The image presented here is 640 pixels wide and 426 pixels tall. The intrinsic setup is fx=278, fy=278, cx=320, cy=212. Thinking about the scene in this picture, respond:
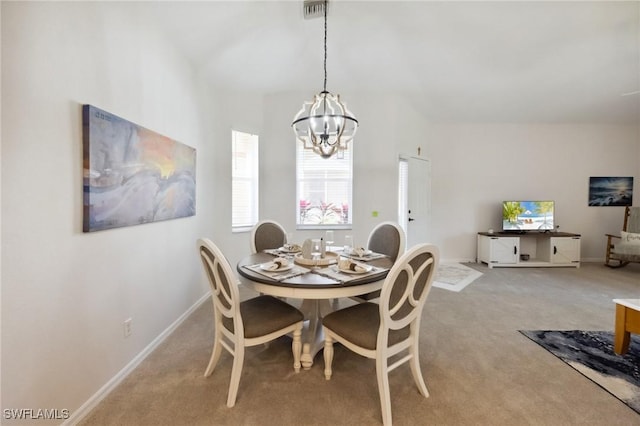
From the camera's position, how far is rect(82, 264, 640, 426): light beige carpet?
61.4 inches

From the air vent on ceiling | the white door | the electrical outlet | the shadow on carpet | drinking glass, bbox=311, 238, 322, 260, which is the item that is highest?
the air vent on ceiling

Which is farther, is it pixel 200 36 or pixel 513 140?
pixel 513 140

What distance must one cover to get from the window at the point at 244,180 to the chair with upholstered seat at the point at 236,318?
216 cm

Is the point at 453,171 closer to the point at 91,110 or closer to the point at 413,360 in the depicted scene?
the point at 413,360

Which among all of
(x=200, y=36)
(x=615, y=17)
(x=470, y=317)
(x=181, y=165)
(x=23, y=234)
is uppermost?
(x=615, y=17)

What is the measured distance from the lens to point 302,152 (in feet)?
Result: 13.7

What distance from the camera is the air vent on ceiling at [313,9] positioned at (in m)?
2.33

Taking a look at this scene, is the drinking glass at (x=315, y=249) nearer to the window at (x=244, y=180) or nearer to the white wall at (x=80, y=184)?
the white wall at (x=80, y=184)

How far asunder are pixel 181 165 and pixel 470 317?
10.8 feet

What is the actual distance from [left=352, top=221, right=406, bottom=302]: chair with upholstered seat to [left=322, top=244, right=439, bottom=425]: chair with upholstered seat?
680 millimetres

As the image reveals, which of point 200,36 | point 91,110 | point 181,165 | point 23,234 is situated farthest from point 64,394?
point 200,36

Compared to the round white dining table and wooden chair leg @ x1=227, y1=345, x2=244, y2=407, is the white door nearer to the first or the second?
the round white dining table

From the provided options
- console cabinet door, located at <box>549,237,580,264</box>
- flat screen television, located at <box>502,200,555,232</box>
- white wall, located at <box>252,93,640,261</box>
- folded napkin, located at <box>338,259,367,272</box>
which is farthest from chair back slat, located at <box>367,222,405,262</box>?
console cabinet door, located at <box>549,237,580,264</box>

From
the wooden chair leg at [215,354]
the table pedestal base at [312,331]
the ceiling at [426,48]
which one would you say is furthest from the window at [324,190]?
the wooden chair leg at [215,354]
